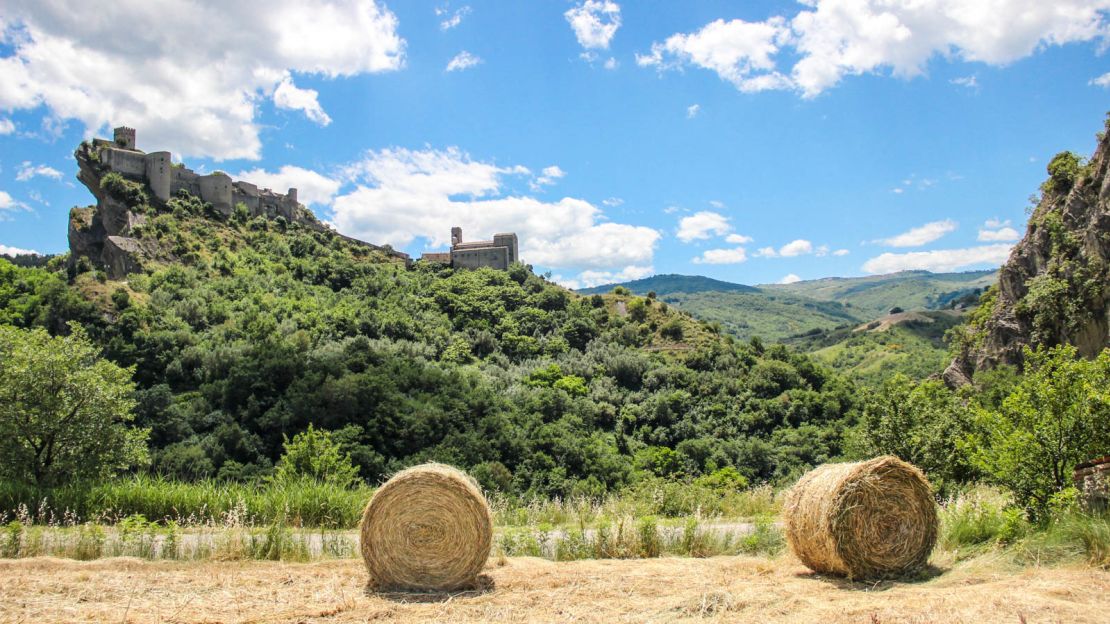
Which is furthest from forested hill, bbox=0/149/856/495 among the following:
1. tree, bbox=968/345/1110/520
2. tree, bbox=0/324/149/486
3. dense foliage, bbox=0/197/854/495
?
tree, bbox=968/345/1110/520

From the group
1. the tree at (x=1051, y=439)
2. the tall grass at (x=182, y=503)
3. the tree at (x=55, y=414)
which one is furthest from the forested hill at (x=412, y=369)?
the tree at (x=1051, y=439)

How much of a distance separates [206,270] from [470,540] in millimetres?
65653

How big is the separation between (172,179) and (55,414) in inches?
2980

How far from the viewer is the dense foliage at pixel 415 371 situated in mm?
36938

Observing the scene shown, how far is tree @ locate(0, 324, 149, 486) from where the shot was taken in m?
14.1

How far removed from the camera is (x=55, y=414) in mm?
14469

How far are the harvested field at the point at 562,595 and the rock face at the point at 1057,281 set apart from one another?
14.9 m

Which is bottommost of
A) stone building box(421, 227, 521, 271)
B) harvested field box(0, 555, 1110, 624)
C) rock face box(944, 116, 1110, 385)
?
harvested field box(0, 555, 1110, 624)

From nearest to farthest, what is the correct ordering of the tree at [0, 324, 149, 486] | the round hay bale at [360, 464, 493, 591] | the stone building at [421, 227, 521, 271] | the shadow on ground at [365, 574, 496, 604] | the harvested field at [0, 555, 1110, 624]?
the harvested field at [0, 555, 1110, 624], the shadow on ground at [365, 574, 496, 604], the round hay bale at [360, 464, 493, 591], the tree at [0, 324, 149, 486], the stone building at [421, 227, 521, 271]

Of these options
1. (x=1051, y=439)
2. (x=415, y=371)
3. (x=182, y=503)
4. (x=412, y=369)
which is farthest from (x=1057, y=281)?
(x=412, y=369)

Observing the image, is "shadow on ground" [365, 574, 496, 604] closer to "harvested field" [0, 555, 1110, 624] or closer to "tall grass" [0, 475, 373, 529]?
"harvested field" [0, 555, 1110, 624]

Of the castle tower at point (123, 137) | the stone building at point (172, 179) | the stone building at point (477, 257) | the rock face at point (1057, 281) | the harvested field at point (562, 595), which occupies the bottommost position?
the harvested field at point (562, 595)

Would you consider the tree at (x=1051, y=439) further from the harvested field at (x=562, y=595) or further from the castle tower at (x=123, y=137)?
the castle tower at (x=123, y=137)

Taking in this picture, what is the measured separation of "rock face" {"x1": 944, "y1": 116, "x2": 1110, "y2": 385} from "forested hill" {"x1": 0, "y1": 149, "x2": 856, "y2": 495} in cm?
1505
